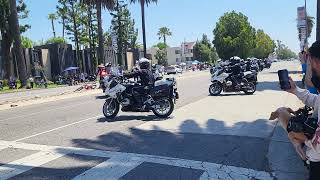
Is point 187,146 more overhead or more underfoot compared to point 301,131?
more underfoot

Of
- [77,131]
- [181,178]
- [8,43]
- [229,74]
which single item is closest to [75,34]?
[8,43]

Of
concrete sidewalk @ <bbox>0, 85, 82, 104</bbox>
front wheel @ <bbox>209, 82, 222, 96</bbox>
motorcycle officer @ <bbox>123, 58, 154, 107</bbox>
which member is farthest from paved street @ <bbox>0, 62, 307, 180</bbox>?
concrete sidewalk @ <bbox>0, 85, 82, 104</bbox>

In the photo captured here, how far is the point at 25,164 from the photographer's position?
7.23 metres

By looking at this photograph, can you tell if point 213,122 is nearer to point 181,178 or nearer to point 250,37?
point 181,178

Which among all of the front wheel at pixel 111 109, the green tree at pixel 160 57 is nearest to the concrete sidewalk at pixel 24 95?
the front wheel at pixel 111 109

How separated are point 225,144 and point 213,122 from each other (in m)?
2.68

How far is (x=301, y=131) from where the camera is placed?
4117 mm

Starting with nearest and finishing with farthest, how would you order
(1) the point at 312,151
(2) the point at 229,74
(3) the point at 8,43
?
(1) the point at 312,151 < (2) the point at 229,74 < (3) the point at 8,43

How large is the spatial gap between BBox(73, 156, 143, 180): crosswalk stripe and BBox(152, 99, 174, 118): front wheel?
4906mm

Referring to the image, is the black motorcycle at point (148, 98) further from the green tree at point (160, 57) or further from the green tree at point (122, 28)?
the green tree at point (160, 57)

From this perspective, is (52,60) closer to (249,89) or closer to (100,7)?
(100,7)

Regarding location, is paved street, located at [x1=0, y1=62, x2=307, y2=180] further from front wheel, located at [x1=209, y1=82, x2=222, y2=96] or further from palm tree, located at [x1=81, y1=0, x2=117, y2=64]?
palm tree, located at [x1=81, y1=0, x2=117, y2=64]

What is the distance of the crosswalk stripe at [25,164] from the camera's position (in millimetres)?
6730

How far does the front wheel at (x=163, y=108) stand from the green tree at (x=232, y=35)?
59.3 metres
